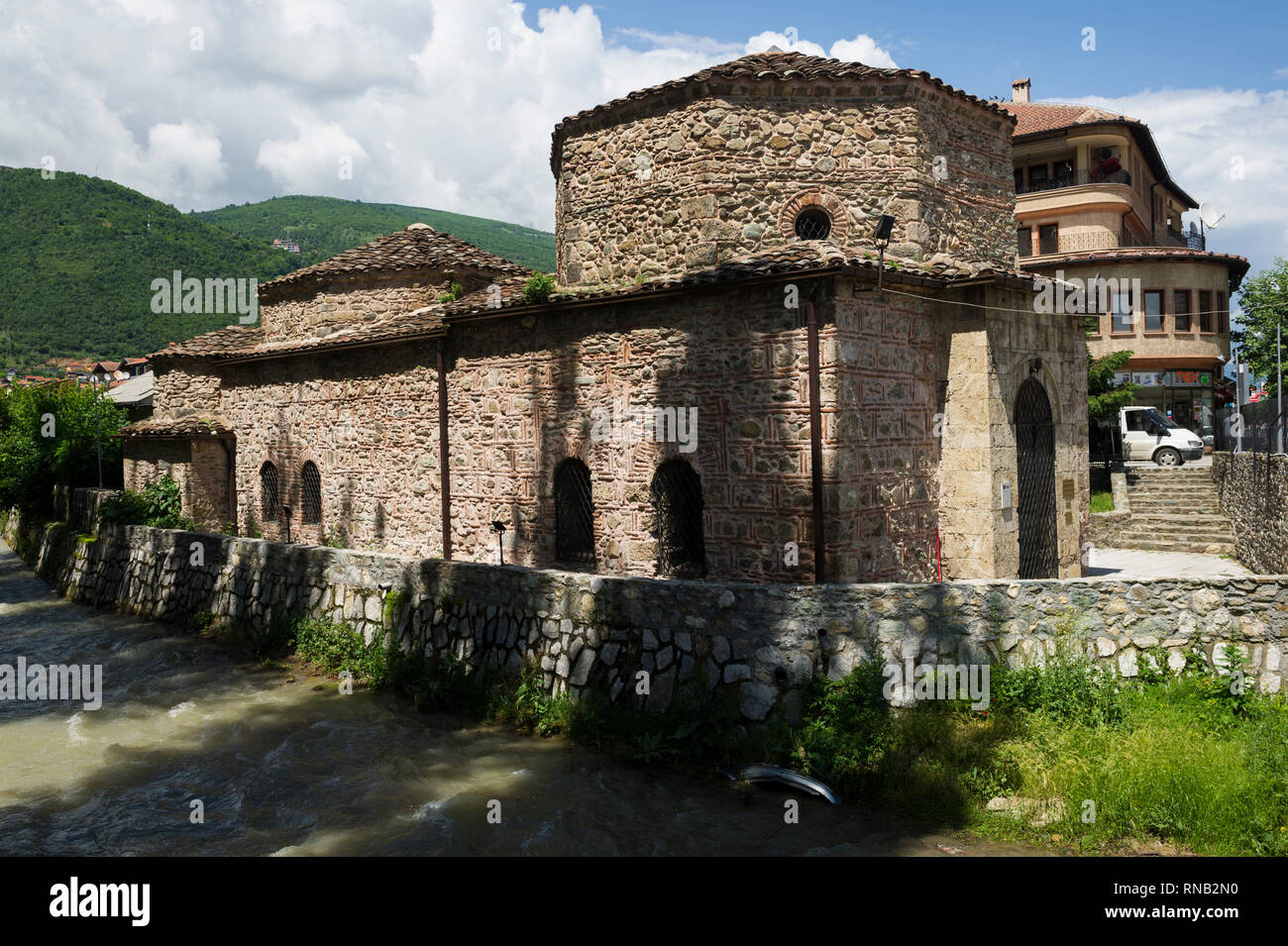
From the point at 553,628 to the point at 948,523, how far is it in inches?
186

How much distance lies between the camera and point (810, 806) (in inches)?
262

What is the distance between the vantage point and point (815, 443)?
8930mm

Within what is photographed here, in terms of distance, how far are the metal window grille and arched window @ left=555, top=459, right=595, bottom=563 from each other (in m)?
7.56

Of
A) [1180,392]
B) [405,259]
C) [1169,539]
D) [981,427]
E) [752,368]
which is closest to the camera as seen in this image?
[752,368]

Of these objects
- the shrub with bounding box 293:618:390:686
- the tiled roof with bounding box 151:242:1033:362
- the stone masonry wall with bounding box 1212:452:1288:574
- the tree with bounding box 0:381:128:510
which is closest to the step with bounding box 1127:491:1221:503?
the stone masonry wall with bounding box 1212:452:1288:574

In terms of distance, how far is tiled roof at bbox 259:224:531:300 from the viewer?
16328mm

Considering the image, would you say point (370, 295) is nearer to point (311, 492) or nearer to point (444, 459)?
point (311, 492)

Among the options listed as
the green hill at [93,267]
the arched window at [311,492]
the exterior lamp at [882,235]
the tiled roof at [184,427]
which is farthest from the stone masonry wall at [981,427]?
the green hill at [93,267]

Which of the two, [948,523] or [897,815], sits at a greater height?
[948,523]

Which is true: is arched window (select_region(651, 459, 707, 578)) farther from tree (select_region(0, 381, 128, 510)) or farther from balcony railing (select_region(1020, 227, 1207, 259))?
balcony railing (select_region(1020, 227, 1207, 259))

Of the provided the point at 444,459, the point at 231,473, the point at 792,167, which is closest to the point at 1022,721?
the point at 792,167

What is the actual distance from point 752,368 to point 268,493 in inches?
441

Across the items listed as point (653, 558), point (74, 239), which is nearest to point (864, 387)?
point (653, 558)

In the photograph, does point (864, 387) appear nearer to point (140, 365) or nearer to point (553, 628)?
point (553, 628)
